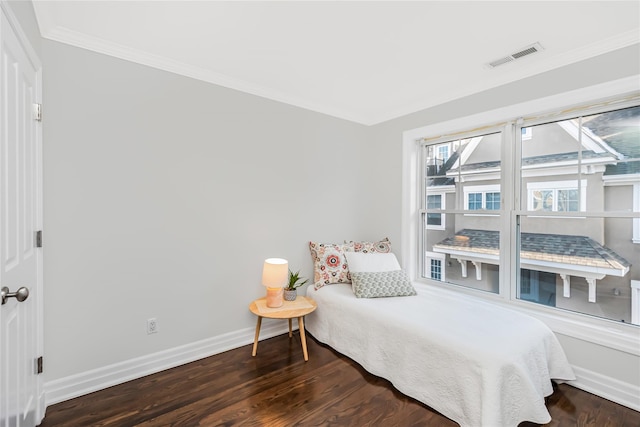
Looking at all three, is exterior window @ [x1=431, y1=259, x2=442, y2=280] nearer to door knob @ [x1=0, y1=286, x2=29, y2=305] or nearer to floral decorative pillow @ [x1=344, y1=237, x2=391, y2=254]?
floral decorative pillow @ [x1=344, y1=237, x2=391, y2=254]

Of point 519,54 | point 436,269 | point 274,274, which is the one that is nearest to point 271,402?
point 274,274

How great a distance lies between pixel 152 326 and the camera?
227cm

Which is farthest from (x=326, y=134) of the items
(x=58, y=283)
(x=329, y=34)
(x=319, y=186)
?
(x=58, y=283)

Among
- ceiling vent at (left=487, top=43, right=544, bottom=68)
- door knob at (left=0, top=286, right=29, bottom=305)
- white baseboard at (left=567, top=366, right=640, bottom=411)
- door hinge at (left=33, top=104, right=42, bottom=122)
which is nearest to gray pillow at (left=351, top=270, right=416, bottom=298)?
white baseboard at (left=567, top=366, right=640, bottom=411)

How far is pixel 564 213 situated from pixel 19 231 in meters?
3.47

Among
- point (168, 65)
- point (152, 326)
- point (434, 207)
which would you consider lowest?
point (152, 326)

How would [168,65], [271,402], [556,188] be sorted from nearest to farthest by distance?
[271,402], [168,65], [556,188]

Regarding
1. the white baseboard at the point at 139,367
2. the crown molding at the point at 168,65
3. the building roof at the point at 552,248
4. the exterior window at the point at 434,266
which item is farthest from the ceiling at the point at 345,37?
the white baseboard at the point at 139,367

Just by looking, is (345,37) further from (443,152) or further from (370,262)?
(370,262)

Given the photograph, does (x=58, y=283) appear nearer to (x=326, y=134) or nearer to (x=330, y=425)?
(x=330, y=425)

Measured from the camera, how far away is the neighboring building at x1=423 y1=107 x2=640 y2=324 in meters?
2.11

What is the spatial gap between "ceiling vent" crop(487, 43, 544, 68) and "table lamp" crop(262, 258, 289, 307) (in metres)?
2.31

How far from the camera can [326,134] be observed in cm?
333

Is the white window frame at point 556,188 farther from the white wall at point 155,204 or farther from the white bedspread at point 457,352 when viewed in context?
the white wall at point 155,204
